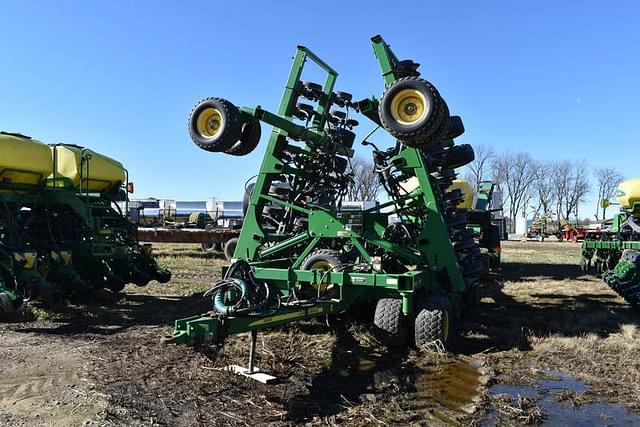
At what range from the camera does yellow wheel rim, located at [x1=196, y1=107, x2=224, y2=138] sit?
21.4ft

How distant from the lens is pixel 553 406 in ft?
14.7

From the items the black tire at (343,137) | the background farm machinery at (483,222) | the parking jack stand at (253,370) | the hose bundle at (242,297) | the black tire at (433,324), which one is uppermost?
the black tire at (343,137)

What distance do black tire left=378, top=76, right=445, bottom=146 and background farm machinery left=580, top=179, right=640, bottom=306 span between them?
15.6 ft

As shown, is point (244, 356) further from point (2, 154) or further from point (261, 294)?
point (2, 154)

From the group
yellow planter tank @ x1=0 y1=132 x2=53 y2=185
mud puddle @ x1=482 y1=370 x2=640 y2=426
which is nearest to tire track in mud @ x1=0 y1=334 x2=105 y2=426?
mud puddle @ x1=482 y1=370 x2=640 y2=426

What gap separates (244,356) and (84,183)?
5.57 m

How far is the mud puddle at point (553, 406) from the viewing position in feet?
13.7

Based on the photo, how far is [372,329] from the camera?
22.7ft

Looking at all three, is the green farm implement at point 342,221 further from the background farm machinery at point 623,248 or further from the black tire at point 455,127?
the background farm machinery at point 623,248

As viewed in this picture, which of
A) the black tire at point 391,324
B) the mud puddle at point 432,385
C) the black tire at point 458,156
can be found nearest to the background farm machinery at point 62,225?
the black tire at point 391,324

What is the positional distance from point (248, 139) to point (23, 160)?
3.78 m

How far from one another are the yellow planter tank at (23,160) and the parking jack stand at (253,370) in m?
5.29

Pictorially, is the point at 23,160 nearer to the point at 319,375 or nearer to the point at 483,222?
the point at 319,375

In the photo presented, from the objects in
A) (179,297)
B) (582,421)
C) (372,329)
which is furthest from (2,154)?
(582,421)
